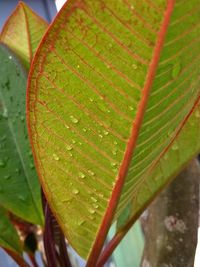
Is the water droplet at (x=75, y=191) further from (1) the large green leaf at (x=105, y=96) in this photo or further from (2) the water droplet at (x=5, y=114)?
(2) the water droplet at (x=5, y=114)

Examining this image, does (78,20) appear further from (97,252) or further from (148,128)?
(97,252)

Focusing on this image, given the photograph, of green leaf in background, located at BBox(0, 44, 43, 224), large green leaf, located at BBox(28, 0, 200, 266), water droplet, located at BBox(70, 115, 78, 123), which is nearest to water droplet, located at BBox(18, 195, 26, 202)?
green leaf in background, located at BBox(0, 44, 43, 224)

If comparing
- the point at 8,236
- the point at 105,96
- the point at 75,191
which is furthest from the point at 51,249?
the point at 105,96

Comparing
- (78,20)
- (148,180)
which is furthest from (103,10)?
(148,180)

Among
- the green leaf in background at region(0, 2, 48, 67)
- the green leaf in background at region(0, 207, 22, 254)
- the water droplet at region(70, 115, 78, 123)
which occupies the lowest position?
the green leaf in background at region(0, 207, 22, 254)

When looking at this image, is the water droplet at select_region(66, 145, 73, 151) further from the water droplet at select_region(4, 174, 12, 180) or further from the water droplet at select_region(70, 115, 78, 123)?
the water droplet at select_region(4, 174, 12, 180)

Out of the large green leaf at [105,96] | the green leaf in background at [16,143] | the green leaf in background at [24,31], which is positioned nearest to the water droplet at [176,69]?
the large green leaf at [105,96]
